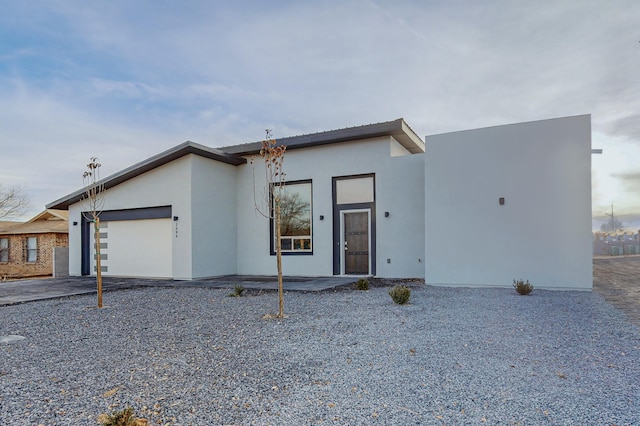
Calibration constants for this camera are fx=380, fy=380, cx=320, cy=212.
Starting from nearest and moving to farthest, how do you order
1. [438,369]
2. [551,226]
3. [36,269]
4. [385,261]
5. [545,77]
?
[438,369] → [551,226] → [545,77] → [385,261] → [36,269]

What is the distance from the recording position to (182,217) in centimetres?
1189

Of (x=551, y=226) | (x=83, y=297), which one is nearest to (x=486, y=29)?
(x=551, y=226)

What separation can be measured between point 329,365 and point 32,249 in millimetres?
21469

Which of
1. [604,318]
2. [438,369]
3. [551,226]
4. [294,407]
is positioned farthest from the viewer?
[551,226]

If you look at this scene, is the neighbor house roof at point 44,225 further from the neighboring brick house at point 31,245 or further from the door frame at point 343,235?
the door frame at point 343,235

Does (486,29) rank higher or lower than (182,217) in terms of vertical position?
higher

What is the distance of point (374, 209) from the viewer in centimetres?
1155

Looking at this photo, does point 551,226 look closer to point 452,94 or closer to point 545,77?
point 545,77

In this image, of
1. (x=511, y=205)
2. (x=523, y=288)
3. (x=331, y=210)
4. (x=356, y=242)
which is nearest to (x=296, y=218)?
(x=331, y=210)

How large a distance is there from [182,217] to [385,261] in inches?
252

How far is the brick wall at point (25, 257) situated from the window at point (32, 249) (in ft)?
0.42

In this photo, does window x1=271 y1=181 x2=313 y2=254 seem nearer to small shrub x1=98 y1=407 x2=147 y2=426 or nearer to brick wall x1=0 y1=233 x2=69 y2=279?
small shrub x1=98 y1=407 x2=147 y2=426

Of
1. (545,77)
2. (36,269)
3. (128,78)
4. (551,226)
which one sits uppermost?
(128,78)

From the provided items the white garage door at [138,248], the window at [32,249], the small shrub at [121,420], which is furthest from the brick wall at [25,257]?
the small shrub at [121,420]
